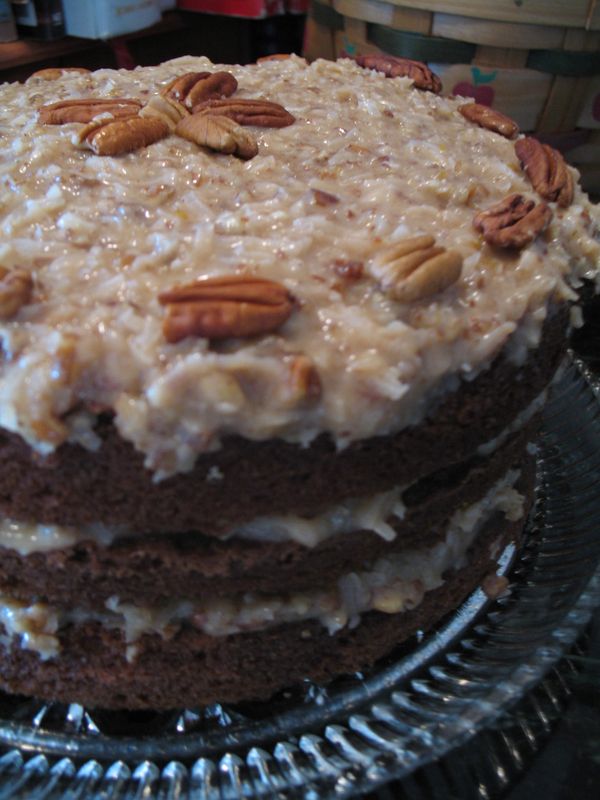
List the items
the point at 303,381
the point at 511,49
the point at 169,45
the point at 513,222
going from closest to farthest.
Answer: the point at 303,381, the point at 513,222, the point at 511,49, the point at 169,45

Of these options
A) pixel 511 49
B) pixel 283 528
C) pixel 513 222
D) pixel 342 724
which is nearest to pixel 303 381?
pixel 283 528

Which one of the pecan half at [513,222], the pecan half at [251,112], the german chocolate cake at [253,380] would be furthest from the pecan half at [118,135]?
the pecan half at [513,222]

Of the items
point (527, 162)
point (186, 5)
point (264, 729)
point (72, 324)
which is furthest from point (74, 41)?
point (264, 729)

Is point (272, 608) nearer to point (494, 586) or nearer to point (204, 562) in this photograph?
point (204, 562)

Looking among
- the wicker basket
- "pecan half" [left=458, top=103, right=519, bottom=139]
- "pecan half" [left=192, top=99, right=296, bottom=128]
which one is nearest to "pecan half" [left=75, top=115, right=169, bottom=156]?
"pecan half" [left=192, top=99, right=296, bottom=128]

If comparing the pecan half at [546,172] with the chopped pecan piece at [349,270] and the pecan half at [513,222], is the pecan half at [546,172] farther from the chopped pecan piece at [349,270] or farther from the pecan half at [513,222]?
the chopped pecan piece at [349,270]
